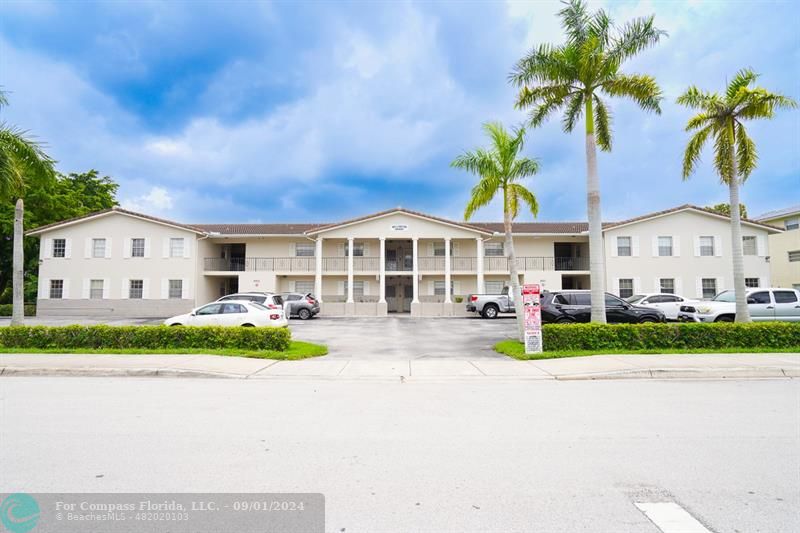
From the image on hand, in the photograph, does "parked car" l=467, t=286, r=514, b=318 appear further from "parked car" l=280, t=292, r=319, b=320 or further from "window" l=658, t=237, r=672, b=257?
"window" l=658, t=237, r=672, b=257

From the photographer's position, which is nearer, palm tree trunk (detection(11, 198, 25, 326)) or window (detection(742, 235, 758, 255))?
palm tree trunk (detection(11, 198, 25, 326))

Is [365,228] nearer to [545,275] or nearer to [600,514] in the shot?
[545,275]

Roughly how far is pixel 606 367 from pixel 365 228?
23.8 meters

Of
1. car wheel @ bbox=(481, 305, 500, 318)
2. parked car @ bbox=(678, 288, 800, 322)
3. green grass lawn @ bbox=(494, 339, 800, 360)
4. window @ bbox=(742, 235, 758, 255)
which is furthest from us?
→ window @ bbox=(742, 235, 758, 255)

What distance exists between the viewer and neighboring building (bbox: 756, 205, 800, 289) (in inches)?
1241

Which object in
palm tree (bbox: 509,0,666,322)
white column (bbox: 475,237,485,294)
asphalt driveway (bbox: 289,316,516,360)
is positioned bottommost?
asphalt driveway (bbox: 289,316,516,360)

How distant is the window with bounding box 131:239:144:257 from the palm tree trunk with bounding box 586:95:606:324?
29.6 m

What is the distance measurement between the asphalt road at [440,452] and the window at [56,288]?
27.9 metres

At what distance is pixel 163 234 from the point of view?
30.5 m

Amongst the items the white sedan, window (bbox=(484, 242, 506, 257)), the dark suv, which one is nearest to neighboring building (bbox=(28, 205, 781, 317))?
window (bbox=(484, 242, 506, 257))

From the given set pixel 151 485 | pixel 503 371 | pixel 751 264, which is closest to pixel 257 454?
pixel 151 485

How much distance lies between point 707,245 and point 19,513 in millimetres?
36546

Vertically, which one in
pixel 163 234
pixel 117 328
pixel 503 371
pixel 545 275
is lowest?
pixel 503 371

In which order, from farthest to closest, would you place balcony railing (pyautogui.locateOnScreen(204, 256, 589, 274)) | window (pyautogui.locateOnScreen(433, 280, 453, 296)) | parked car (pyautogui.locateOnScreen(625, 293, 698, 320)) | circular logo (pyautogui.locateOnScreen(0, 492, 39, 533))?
window (pyautogui.locateOnScreen(433, 280, 453, 296)), balcony railing (pyautogui.locateOnScreen(204, 256, 589, 274)), parked car (pyautogui.locateOnScreen(625, 293, 698, 320)), circular logo (pyautogui.locateOnScreen(0, 492, 39, 533))
